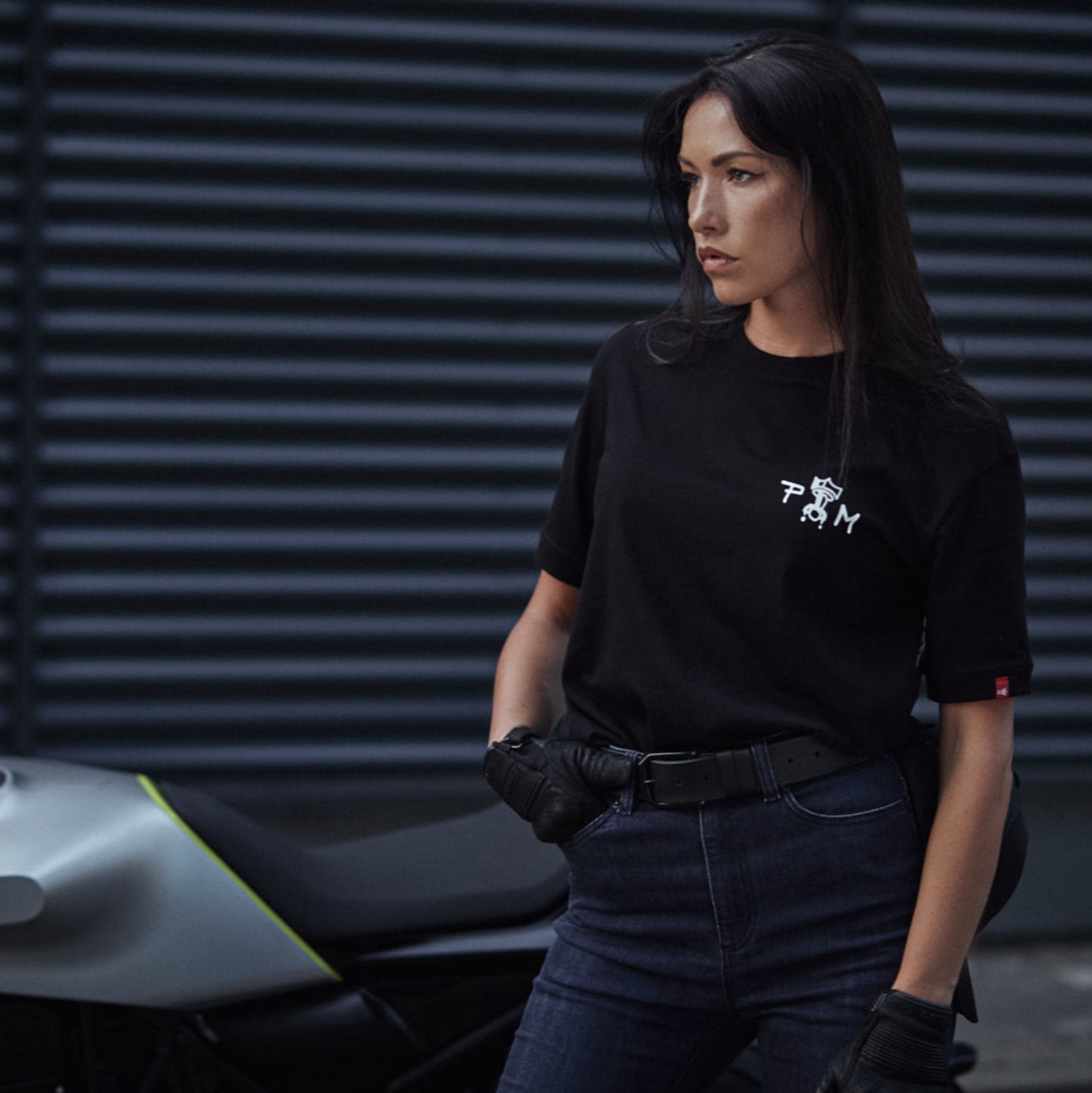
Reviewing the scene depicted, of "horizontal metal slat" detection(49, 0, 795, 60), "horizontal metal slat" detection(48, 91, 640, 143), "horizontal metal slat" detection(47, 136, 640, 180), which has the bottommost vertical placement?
"horizontal metal slat" detection(47, 136, 640, 180)

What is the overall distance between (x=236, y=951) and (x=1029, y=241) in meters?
4.48

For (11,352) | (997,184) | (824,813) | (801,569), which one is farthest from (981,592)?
(997,184)

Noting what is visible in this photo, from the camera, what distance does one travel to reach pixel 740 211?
5.66 feet

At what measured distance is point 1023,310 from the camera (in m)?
5.47

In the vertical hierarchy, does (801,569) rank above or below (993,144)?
below

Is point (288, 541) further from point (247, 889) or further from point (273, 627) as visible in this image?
point (247, 889)

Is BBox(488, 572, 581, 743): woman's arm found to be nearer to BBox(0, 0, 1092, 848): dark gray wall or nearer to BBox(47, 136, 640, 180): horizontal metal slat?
BBox(0, 0, 1092, 848): dark gray wall

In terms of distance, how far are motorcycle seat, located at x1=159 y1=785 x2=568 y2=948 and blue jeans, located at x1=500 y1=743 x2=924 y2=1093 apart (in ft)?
1.39

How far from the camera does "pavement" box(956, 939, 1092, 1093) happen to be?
411 cm

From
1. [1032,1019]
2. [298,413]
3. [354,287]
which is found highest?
[354,287]

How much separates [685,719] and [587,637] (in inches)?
7.9

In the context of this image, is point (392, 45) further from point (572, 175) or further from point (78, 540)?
point (78, 540)

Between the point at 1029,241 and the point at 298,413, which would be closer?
the point at 298,413

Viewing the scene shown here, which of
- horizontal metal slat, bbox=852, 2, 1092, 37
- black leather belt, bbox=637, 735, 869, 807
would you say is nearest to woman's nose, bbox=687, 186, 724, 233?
black leather belt, bbox=637, 735, 869, 807
